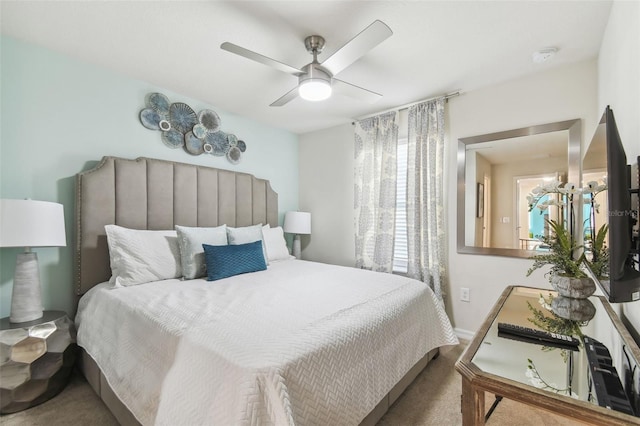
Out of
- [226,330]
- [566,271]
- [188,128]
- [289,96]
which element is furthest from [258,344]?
[188,128]

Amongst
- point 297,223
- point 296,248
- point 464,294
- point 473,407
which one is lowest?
point 464,294

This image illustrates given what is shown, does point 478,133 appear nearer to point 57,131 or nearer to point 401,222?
point 401,222

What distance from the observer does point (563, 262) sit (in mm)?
1313

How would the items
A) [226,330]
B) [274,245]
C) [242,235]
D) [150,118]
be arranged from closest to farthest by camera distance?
1. [226,330]
2. [150,118]
3. [242,235]
4. [274,245]

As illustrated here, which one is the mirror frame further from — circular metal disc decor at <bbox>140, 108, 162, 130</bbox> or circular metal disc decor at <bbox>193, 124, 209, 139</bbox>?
circular metal disc decor at <bbox>140, 108, 162, 130</bbox>

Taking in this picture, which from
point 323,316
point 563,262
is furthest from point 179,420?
point 563,262

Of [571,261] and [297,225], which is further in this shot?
[297,225]

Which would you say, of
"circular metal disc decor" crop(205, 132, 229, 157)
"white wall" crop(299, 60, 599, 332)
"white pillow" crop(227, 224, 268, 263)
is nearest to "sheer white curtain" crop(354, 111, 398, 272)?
"white wall" crop(299, 60, 599, 332)

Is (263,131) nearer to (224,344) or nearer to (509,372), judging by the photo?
(224,344)

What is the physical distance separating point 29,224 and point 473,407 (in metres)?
2.45

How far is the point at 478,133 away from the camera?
2.66 meters

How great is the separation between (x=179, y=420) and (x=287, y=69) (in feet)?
6.45

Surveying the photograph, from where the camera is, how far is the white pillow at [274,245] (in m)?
3.06

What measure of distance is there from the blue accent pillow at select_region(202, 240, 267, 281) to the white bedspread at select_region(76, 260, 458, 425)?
167 millimetres
